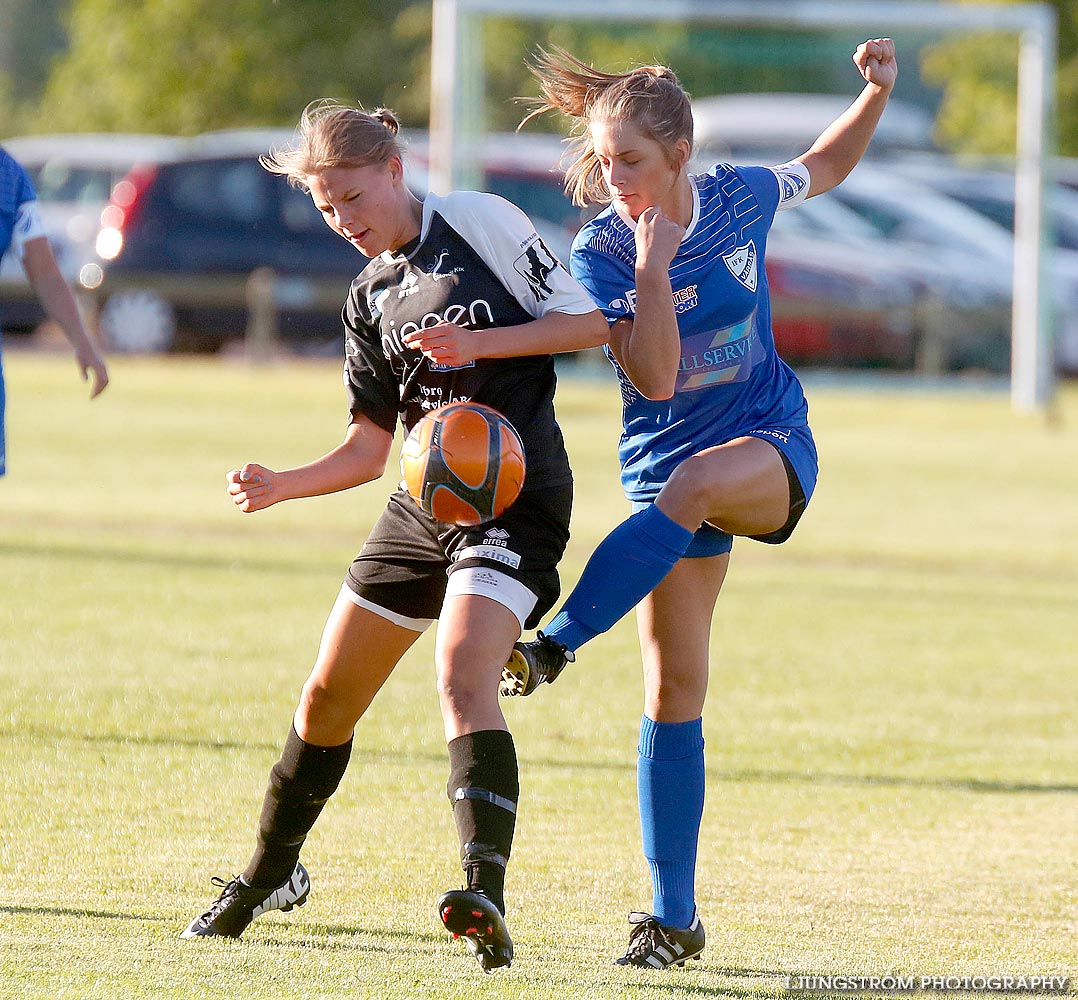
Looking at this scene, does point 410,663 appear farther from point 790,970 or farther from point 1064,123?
point 1064,123

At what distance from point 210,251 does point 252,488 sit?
61.8ft

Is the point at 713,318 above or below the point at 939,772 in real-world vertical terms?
above

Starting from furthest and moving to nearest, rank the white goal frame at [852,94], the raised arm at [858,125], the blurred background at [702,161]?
1. the blurred background at [702,161]
2. the white goal frame at [852,94]
3. the raised arm at [858,125]

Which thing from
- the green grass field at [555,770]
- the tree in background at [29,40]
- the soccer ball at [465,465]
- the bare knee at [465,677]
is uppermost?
the tree in background at [29,40]

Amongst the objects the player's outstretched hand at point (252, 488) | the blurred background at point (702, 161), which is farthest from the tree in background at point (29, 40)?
the player's outstretched hand at point (252, 488)

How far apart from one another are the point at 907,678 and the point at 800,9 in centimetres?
1209

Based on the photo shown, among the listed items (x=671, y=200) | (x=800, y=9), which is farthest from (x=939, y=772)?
(x=800, y=9)

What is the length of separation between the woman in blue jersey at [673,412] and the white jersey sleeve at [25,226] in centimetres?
221

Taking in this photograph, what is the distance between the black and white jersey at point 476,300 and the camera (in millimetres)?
3938

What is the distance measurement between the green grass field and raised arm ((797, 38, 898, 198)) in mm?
1770

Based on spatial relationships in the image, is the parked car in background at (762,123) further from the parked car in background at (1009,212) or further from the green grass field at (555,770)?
the green grass field at (555,770)

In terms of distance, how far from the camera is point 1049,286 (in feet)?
62.5

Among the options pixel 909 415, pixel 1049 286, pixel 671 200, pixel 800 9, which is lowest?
pixel 909 415

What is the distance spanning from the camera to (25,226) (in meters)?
5.91
